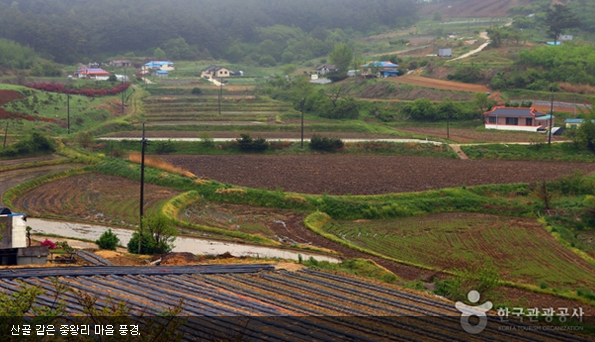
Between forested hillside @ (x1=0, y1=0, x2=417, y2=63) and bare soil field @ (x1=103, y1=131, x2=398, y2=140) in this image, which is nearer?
bare soil field @ (x1=103, y1=131, x2=398, y2=140)

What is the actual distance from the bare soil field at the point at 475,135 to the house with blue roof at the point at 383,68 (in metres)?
16.8

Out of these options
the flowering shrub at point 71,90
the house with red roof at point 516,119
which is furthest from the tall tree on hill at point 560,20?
the flowering shrub at point 71,90

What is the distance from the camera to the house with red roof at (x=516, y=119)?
Result: 40438 mm

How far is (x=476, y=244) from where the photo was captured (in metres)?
19.7

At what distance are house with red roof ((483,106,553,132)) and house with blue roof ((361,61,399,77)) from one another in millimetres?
18100

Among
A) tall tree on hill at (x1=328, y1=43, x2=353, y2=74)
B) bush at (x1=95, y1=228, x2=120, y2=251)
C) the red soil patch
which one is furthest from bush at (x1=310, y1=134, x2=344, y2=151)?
tall tree on hill at (x1=328, y1=43, x2=353, y2=74)

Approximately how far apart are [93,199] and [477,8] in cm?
9234

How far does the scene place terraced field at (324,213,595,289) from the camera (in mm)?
17062

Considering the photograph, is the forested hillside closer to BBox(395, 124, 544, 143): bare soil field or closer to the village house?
the village house

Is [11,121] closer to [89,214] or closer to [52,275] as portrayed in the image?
[89,214]

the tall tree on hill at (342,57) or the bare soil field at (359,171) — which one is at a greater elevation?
the tall tree on hill at (342,57)

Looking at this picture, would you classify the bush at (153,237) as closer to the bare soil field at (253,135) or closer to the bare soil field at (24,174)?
the bare soil field at (24,174)

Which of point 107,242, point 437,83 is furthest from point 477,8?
point 107,242

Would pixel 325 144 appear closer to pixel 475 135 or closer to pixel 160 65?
pixel 475 135
